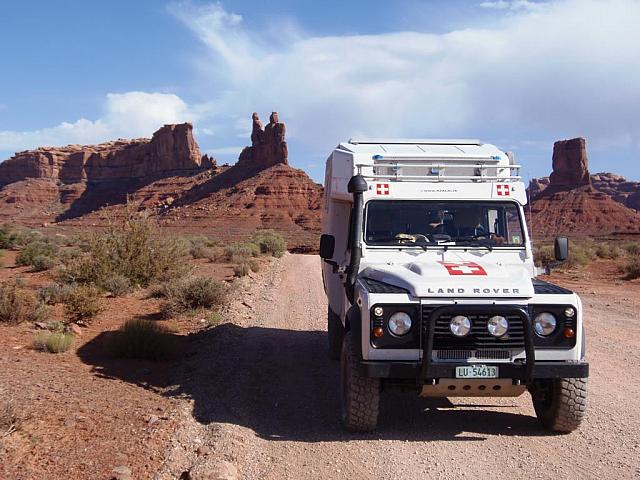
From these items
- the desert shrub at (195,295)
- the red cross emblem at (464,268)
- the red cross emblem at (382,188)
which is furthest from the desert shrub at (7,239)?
the red cross emblem at (464,268)

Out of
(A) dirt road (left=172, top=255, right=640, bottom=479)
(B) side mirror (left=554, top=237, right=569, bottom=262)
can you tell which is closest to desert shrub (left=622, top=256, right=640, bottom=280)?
(A) dirt road (left=172, top=255, right=640, bottom=479)

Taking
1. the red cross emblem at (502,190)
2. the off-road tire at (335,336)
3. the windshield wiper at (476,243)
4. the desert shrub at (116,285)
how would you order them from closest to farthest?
the windshield wiper at (476,243)
the red cross emblem at (502,190)
the off-road tire at (335,336)
the desert shrub at (116,285)

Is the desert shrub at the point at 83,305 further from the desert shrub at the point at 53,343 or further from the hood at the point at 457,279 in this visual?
the hood at the point at 457,279

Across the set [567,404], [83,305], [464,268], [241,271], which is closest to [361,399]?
[464,268]

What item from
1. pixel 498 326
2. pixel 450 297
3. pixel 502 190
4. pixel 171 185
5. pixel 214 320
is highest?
pixel 171 185

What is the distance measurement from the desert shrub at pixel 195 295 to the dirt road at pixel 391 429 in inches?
138

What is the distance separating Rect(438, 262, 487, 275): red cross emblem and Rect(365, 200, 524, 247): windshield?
76 centimetres

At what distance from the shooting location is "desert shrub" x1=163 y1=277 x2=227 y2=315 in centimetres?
1343

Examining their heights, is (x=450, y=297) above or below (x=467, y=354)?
above

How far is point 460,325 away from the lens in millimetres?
5547

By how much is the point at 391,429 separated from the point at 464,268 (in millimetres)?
1794

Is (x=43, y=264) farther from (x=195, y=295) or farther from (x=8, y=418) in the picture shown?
(x=8, y=418)

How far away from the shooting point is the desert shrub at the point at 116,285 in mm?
15625

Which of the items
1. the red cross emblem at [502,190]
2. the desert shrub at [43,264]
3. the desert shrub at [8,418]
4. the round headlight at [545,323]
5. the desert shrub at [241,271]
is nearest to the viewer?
the desert shrub at [8,418]
